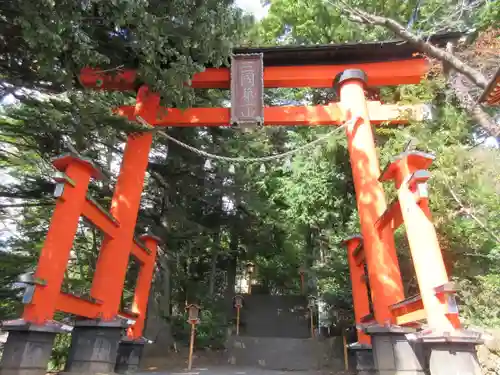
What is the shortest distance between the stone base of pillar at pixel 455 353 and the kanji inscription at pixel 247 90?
443 cm

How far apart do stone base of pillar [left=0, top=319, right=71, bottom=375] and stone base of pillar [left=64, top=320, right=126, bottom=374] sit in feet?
3.19

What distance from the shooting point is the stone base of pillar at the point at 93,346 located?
15.8 ft

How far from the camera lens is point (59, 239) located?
14.4ft

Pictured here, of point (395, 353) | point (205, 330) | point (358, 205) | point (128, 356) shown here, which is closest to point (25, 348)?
point (128, 356)

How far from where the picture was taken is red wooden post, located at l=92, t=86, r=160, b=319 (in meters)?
5.41

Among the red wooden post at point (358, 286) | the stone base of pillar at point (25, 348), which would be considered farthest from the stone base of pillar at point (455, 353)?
the stone base of pillar at point (25, 348)

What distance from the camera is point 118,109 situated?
7.00 metres

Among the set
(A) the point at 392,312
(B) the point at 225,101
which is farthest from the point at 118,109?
(A) the point at 392,312

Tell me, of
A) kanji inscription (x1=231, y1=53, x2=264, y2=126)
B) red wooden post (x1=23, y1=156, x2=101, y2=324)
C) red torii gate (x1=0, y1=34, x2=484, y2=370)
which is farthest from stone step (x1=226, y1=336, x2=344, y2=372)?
red wooden post (x1=23, y1=156, x2=101, y2=324)

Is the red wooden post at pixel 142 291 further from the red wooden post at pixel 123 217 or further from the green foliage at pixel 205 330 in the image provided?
the green foliage at pixel 205 330

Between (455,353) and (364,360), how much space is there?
269 cm

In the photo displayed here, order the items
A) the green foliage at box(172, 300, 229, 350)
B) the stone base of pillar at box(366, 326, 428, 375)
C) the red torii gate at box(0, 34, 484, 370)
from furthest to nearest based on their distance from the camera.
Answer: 1. the green foliage at box(172, 300, 229, 350)
2. the stone base of pillar at box(366, 326, 428, 375)
3. the red torii gate at box(0, 34, 484, 370)

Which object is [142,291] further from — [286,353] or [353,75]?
[286,353]

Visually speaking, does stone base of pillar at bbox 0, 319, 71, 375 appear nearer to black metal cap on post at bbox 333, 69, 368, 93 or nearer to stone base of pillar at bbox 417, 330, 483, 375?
stone base of pillar at bbox 417, 330, 483, 375
